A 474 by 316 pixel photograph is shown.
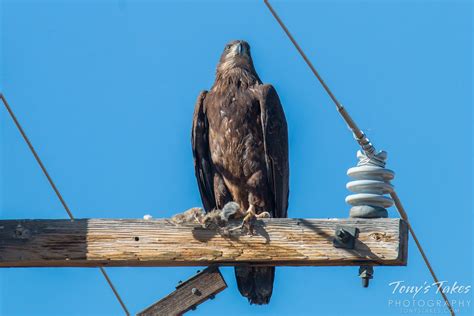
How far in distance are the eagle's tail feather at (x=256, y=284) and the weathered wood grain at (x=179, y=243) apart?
1.02 metres

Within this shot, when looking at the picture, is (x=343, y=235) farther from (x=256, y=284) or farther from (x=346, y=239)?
(x=256, y=284)

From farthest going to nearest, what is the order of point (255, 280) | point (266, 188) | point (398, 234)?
point (266, 188)
point (255, 280)
point (398, 234)

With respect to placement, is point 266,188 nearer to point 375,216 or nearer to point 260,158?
point 260,158

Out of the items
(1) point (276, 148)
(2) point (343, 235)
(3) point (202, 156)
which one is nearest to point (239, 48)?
(3) point (202, 156)

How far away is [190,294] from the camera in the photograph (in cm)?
609

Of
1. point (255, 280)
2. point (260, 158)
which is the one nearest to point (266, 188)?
point (260, 158)

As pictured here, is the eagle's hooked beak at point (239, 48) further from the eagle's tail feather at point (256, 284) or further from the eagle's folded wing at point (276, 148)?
the eagle's tail feather at point (256, 284)

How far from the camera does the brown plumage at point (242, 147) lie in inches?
332

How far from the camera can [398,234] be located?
600 centimetres

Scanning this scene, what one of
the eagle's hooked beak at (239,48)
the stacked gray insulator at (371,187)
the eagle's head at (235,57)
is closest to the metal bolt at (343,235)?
the stacked gray insulator at (371,187)

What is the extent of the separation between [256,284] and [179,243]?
1.12 metres

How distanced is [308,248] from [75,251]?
1198 millimetres

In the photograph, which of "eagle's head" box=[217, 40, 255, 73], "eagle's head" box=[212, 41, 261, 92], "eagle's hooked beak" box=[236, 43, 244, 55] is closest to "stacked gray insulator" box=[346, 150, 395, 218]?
"eagle's head" box=[212, 41, 261, 92]

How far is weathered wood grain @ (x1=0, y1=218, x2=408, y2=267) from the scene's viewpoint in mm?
6051
